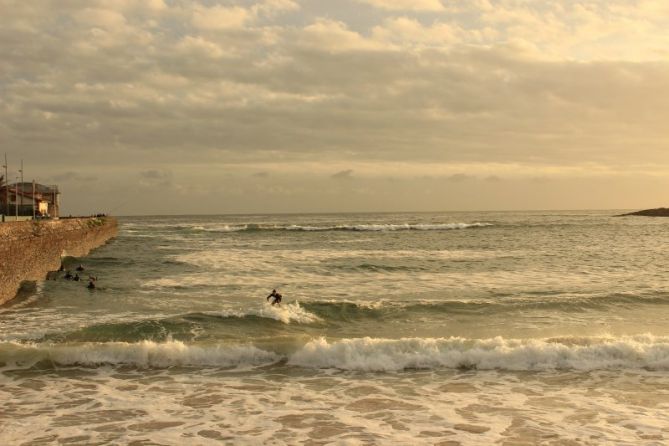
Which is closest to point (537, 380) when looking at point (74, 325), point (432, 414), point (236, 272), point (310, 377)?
point (432, 414)

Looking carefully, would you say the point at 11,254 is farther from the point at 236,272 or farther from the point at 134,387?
the point at 134,387

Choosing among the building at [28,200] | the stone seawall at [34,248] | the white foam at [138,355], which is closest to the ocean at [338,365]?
the white foam at [138,355]

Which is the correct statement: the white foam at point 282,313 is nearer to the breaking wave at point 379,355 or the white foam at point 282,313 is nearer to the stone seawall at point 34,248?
the breaking wave at point 379,355

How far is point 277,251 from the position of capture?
44000 mm

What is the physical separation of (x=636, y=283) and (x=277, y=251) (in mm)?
26328

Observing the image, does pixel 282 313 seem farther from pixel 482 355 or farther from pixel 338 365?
pixel 482 355

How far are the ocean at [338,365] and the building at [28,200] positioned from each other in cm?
2795

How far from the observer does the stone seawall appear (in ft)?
67.3

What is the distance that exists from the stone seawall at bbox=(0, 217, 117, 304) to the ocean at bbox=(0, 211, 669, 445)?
1.02 meters

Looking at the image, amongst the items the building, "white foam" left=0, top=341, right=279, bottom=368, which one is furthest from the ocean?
the building

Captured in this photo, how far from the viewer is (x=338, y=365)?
12.4m

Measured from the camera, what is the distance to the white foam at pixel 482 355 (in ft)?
40.1

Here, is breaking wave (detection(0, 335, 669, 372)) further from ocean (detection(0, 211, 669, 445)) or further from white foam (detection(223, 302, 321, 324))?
white foam (detection(223, 302, 321, 324))

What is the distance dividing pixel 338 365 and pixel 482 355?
3201 mm
